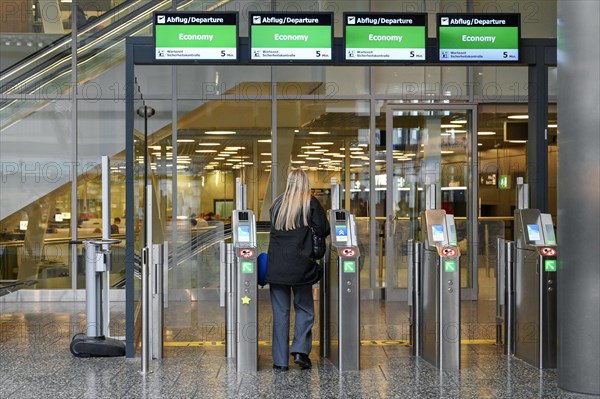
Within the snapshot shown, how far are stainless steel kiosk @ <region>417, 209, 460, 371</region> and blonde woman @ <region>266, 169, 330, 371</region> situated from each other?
0.97 m

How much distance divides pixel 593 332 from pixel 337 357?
2106mm

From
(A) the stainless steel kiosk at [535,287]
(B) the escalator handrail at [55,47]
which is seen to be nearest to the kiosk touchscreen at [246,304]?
(A) the stainless steel kiosk at [535,287]

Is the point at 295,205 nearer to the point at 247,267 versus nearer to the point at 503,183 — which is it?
the point at 247,267

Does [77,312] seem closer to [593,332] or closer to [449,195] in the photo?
[449,195]

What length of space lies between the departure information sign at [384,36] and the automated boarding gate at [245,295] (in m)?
1.94

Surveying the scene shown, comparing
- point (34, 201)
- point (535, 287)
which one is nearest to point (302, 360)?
point (535, 287)

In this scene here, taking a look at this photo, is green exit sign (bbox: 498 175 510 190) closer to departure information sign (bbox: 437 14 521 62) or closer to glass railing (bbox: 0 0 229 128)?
departure information sign (bbox: 437 14 521 62)

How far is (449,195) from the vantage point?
39.6 ft

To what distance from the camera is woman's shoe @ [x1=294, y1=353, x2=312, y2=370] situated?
7227 millimetres

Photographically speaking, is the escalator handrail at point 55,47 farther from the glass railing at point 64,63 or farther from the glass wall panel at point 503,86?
the glass wall panel at point 503,86

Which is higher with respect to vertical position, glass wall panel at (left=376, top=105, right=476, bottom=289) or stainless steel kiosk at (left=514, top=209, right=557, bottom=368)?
glass wall panel at (left=376, top=105, right=476, bottom=289)

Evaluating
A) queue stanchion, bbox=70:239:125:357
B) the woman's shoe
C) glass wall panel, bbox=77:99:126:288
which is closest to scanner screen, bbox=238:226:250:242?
the woman's shoe

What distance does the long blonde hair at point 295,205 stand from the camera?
7.11 meters

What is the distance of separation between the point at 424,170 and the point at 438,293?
16.2 feet
